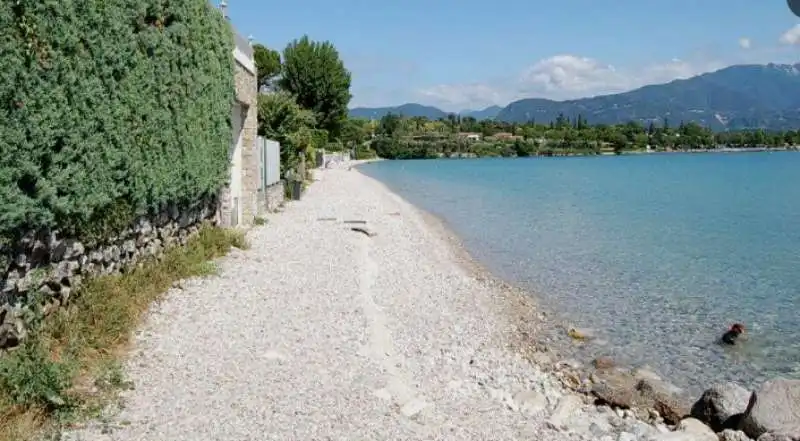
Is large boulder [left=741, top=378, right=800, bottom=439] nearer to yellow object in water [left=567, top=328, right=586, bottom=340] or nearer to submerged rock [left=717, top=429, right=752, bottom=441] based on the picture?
submerged rock [left=717, top=429, right=752, bottom=441]

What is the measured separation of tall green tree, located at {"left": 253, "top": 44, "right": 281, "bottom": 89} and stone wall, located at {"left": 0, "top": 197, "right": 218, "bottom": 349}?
44.8 meters

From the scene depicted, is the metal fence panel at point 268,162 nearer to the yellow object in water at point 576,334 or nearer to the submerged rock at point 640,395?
the yellow object in water at point 576,334

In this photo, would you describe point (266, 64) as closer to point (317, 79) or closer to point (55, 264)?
point (317, 79)

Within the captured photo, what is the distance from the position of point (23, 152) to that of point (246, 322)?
3.54m

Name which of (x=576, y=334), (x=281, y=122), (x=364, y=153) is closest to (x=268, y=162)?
(x=281, y=122)

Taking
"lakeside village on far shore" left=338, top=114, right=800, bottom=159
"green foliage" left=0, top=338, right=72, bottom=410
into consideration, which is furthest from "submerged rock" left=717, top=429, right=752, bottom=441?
"lakeside village on far shore" left=338, top=114, right=800, bottom=159

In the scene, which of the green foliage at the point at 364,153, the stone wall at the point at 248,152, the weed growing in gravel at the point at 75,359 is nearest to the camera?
the weed growing in gravel at the point at 75,359

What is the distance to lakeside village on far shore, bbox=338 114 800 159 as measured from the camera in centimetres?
14225

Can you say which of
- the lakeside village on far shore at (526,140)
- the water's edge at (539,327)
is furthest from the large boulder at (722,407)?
the lakeside village on far shore at (526,140)

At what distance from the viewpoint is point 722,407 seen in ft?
25.5

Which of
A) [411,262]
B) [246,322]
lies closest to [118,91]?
[246,322]

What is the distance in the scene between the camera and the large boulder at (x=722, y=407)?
7.57m

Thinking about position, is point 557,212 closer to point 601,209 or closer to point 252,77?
point 601,209

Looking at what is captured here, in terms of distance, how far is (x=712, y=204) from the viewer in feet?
143
